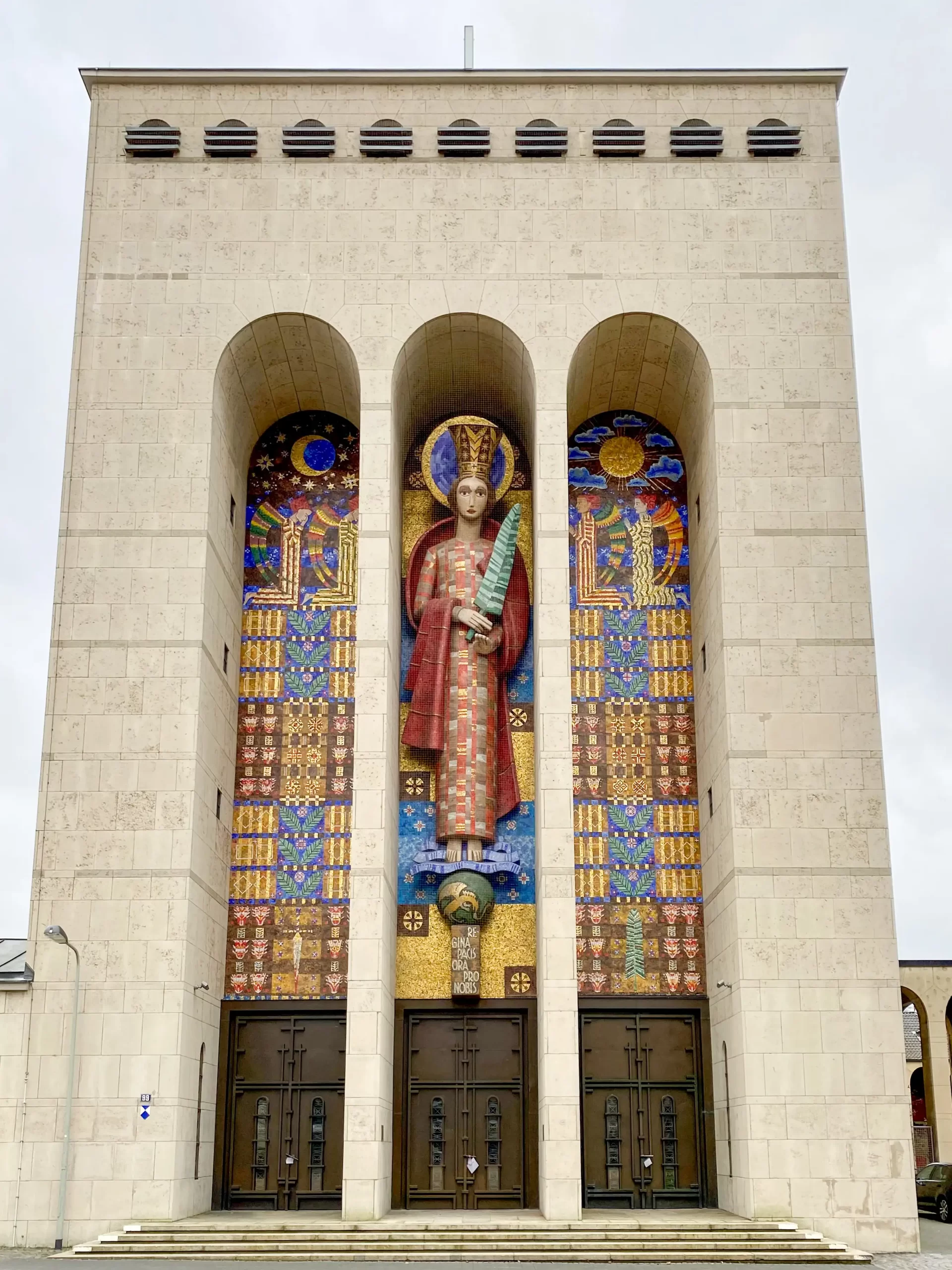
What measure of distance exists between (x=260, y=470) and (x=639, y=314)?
6.07 m

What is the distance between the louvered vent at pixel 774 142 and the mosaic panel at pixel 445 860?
17.6 ft

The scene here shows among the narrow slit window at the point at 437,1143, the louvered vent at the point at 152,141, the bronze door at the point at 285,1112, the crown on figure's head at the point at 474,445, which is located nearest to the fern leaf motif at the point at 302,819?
the bronze door at the point at 285,1112

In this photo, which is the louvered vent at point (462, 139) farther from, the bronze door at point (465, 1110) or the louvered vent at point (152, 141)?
the bronze door at point (465, 1110)

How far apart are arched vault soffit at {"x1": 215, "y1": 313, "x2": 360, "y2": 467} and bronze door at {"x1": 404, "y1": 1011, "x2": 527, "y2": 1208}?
8638 mm

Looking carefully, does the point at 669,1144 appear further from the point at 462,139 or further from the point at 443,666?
the point at 462,139

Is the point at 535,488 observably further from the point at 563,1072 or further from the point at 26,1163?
the point at 26,1163

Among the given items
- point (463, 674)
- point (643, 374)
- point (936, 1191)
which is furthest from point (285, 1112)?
point (643, 374)

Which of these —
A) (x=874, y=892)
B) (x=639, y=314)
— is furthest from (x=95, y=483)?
(x=874, y=892)

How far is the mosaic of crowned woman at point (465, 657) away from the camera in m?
19.2

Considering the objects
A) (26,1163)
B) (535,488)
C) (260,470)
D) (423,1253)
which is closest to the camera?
(423,1253)

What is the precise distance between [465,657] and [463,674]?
25cm

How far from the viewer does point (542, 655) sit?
59.8ft

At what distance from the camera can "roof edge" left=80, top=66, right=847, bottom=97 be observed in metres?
20.3

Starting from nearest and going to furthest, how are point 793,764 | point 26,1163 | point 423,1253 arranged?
point 423,1253 < point 26,1163 < point 793,764
